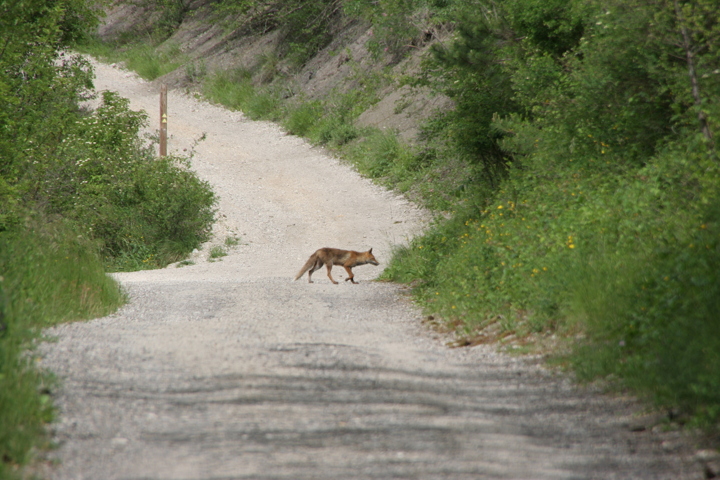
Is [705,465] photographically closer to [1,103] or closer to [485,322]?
[485,322]

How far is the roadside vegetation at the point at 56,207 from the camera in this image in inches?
214

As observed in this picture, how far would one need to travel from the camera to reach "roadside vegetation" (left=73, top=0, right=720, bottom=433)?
6105mm

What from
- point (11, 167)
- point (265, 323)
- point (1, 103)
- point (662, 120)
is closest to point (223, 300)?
point (265, 323)

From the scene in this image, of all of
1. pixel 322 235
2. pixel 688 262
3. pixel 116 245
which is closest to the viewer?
pixel 688 262

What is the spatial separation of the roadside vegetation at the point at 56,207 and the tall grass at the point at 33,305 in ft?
0.05

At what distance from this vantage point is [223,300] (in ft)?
38.2

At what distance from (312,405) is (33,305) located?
4.69 metres

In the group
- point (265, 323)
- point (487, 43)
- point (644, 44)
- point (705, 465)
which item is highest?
point (487, 43)

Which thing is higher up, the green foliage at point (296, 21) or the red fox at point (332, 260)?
the green foliage at point (296, 21)

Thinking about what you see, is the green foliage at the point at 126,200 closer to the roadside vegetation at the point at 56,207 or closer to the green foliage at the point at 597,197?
the roadside vegetation at the point at 56,207

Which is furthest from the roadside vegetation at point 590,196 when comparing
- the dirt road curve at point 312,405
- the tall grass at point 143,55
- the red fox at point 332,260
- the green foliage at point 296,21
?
the tall grass at point 143,55

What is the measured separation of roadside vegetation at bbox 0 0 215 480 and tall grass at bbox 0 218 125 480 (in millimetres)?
16

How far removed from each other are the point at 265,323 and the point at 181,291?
13.9 feet

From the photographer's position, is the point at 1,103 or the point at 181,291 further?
the point at 181,291
